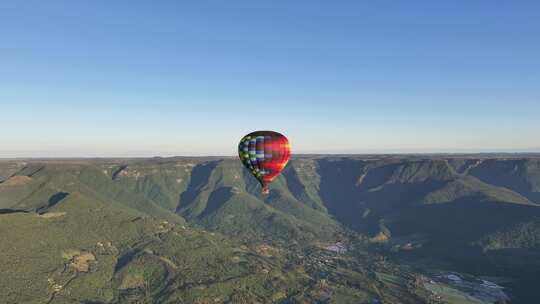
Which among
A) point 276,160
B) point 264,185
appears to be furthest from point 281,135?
point 264,185

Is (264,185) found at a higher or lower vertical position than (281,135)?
lower

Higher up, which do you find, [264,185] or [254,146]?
[254,146]

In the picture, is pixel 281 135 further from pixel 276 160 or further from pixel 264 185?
pixel 264 185
